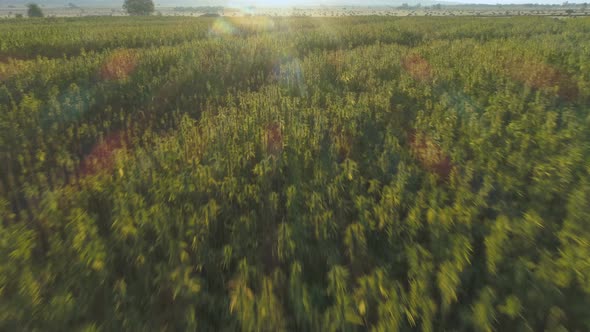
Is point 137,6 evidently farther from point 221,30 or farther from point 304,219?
point 304,219

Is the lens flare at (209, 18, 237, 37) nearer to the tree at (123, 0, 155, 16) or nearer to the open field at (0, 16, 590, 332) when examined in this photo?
the open field at (0, 16, 590, 332)

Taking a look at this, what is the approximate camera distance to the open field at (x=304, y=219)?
5.96ft

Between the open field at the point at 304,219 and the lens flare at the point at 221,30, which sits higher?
→ the lens flare at the point at 221,30

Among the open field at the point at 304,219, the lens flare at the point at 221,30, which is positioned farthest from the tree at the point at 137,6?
the open field at the point at 304,219

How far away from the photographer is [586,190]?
2604 millimetres

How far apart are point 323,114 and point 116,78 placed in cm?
559

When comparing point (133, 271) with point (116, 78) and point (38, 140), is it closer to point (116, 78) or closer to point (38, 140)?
point (38, 140)

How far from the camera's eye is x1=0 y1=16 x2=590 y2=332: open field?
5.96 ft

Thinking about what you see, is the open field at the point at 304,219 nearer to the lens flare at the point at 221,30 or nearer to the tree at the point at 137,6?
the lens flare at the point at 221,30

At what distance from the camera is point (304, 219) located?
2600 mm

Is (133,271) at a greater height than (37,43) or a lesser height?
lesser

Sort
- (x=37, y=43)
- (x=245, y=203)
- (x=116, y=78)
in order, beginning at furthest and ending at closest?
(x=37, y=43)
(x=116, y=78)
(x=245, y=203)

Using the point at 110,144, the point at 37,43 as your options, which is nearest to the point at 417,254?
the point at 110,144

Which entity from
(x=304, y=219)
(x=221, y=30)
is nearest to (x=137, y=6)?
(x=221, y=30)
